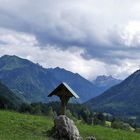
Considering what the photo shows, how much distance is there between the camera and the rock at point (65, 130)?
3584 cm

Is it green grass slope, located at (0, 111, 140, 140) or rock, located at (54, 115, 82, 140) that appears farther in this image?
rock, located at (54, 115, 82, 140)

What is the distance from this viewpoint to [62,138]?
36031 mm

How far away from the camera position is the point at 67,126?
36.3 m

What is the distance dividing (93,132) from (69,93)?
4.31m

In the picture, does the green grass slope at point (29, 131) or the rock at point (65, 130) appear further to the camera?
the rock at point (65, 130)

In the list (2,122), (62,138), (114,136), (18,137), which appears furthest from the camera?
(114,136)

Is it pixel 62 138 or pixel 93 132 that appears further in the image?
pixel 93 132

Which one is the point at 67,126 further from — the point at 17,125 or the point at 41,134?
the point at 17,125

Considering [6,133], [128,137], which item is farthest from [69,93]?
[6,133]

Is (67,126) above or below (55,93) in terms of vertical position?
below

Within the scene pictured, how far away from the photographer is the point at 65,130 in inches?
1427

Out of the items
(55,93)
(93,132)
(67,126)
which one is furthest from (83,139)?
(55,93)

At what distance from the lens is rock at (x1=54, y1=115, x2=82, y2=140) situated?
3584 cm

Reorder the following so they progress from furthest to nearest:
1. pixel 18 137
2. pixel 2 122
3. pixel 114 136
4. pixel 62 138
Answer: pixel 114 136, pixel 2 122, pixel 62 138, pixel 18 137
